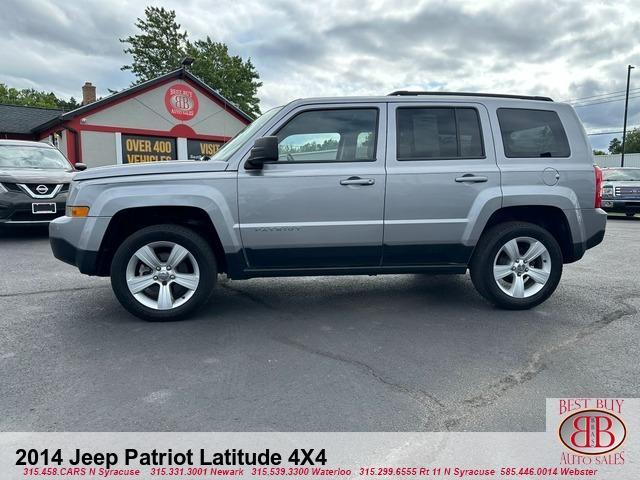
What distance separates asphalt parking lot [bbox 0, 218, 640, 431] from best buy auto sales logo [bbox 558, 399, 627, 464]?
126mm

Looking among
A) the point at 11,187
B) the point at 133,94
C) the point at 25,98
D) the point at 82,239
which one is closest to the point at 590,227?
the point at 82,239

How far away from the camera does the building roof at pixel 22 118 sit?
2167 cm

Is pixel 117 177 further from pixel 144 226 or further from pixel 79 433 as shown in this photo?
pixel 79 433

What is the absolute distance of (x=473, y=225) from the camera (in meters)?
4.12

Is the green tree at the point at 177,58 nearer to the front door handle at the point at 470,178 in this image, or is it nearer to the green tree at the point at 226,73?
the green tree at the point at 226,73

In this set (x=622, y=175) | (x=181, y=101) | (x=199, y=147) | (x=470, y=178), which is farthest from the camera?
(x=199, y=147)

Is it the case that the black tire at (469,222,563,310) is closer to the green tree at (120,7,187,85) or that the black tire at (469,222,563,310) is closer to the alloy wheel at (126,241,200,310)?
the alloy wheel at (126,241,200,310)

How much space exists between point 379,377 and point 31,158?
9.05m

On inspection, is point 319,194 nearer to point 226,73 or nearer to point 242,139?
point 242,139

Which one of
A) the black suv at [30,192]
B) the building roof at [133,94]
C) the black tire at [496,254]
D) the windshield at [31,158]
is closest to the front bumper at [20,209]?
the black suv at [30,192]

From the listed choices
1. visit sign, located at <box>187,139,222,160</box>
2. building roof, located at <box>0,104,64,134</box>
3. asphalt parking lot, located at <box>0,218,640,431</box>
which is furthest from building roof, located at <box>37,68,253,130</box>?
asphalt parking lot, located at <box>0,218,640,431</box>

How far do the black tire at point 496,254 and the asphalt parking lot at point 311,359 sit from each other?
15 centimetres

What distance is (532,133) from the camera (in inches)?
170

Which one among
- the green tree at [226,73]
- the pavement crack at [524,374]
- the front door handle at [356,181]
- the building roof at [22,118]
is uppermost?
the green tree at [226,73]
